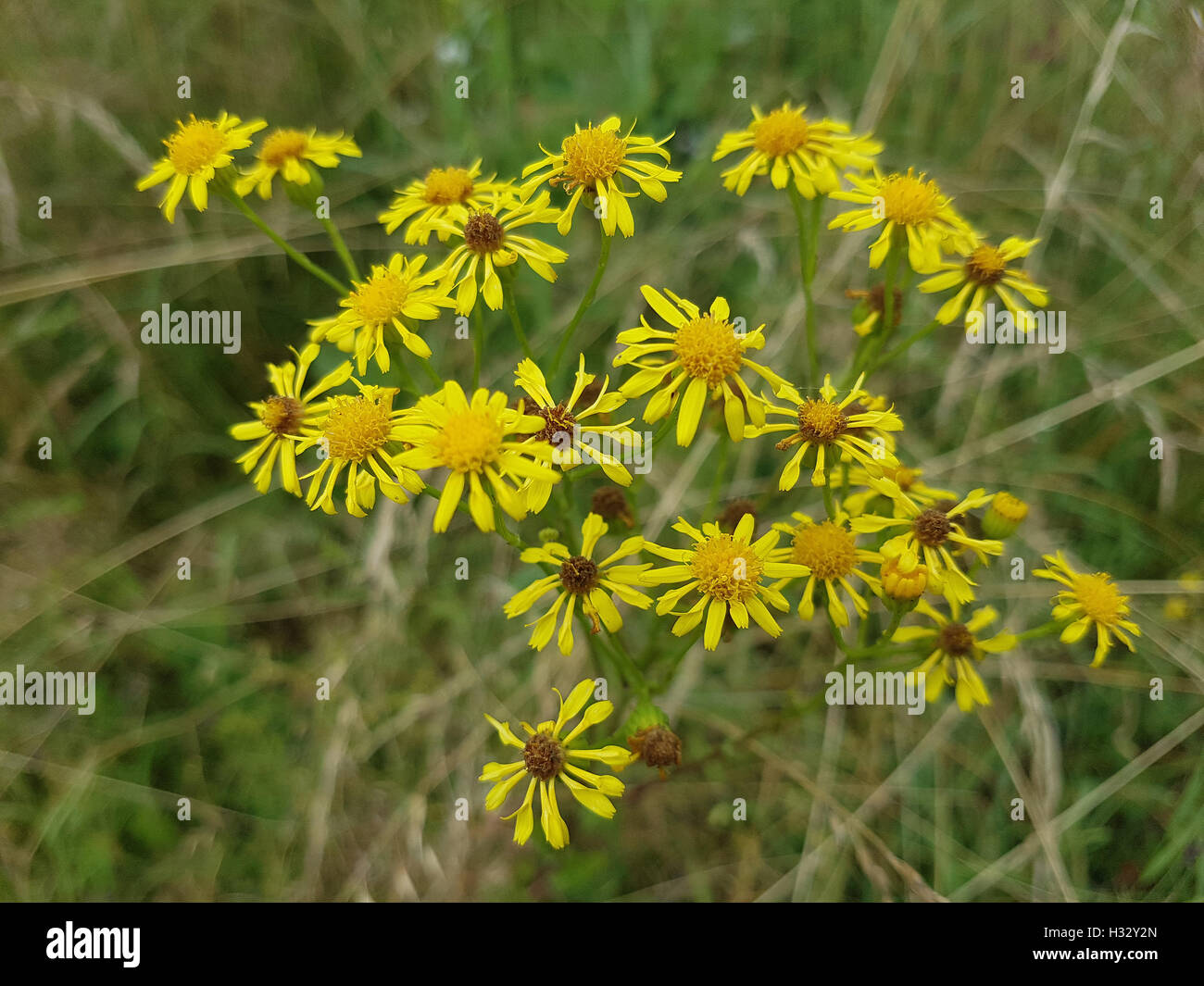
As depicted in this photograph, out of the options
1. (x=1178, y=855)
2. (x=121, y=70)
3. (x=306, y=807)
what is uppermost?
(x=121, y=70)

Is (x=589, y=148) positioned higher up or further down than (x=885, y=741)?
higher up

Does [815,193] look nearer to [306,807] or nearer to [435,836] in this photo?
[435,836]

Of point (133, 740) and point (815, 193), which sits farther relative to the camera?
point (133, 740)

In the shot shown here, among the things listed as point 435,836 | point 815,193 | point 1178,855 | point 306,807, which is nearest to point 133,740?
point 306,807

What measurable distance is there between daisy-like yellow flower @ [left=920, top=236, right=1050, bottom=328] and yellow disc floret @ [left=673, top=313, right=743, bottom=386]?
3.16ft

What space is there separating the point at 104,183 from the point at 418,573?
342 cm

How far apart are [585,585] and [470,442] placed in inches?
22.7

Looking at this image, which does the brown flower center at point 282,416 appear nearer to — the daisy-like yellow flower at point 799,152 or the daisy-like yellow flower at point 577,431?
the daisy-like yellow flower at point 577,431

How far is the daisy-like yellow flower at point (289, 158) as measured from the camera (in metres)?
2.88

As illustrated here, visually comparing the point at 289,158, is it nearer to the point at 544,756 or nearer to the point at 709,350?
the point at 709,350

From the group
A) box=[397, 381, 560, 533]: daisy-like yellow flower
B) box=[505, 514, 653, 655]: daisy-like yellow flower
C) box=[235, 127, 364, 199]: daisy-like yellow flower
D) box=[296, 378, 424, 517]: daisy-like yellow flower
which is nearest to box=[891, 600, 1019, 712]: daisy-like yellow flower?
box=[505, 514, 653, 655]: daisy-like yellow flower

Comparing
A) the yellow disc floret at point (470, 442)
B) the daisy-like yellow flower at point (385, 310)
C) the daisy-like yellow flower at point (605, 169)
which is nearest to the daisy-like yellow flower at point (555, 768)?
the yellow disc floret at point (470, 442)

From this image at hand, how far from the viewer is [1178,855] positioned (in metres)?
3.59

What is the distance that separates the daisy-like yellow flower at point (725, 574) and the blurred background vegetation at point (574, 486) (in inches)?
54.5
